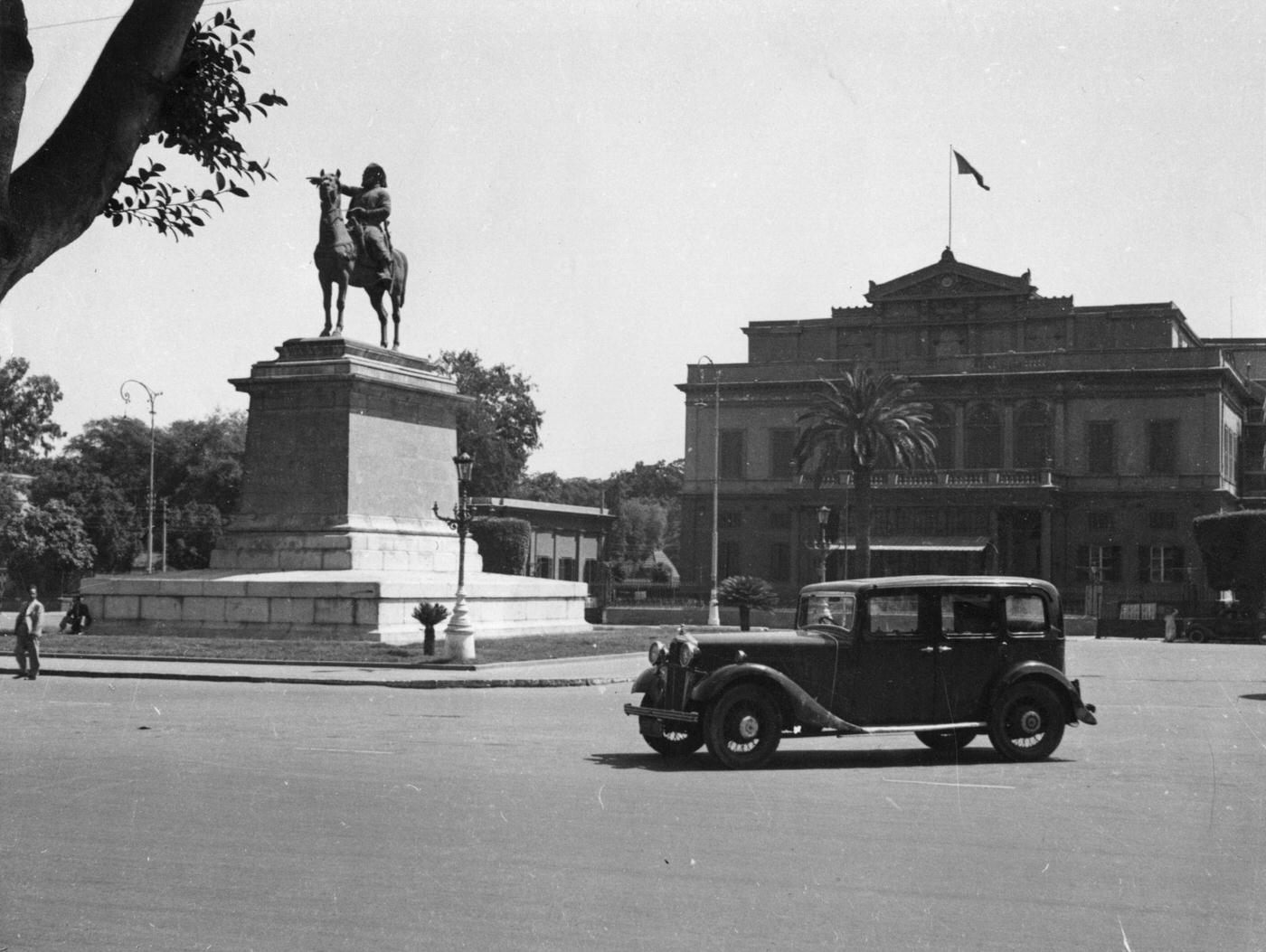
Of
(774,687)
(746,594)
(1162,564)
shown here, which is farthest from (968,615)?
(1162,564)

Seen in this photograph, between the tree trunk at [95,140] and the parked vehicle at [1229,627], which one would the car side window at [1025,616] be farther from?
the parked vehicle at [1229,627]

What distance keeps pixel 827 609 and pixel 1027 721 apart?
2010 mm

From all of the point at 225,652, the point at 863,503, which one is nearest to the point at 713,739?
the point at 225,652

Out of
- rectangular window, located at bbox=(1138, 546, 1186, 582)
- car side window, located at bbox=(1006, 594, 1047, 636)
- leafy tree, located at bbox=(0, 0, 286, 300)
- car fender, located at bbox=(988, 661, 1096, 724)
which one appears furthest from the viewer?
rectangular window, located at bbox=(1138, 546, 1186, 582)

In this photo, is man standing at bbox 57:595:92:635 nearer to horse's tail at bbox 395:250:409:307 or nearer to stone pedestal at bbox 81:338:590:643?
stone pedestal at bbox 81:338:590:643

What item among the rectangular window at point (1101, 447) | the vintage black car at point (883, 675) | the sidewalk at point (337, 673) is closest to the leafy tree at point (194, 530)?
the rectangular window at point (1101, 447)

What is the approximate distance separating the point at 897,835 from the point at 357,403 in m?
23.7

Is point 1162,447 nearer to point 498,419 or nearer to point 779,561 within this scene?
point 779,561

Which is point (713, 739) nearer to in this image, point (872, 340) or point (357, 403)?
point (357, 403)

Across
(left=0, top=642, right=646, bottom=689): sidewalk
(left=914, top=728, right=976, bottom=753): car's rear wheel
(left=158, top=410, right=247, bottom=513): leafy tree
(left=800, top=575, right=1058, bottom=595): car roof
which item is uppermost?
(left=158, top=410, right=247, bottom=513): leafy tree

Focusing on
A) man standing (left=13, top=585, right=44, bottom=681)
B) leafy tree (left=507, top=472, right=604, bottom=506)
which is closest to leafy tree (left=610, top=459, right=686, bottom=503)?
leafy tree (left=507, top=472, right=604, bottom=506)

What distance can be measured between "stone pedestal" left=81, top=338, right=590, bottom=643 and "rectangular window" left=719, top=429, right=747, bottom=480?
44353mm

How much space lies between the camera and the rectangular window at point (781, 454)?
75625 millimetres

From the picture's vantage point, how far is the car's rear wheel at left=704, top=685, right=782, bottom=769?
1238cm
